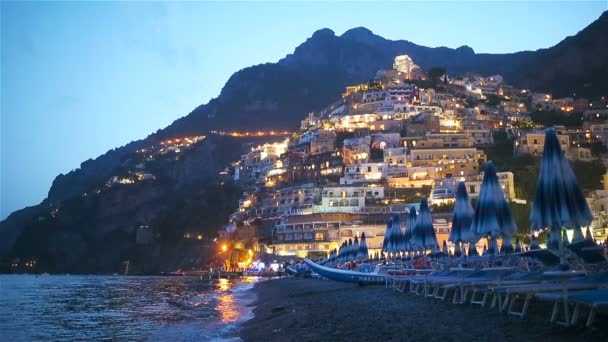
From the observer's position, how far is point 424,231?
3488cm

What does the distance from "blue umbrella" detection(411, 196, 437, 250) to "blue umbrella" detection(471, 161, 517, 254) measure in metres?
11.1

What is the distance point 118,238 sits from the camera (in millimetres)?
139625

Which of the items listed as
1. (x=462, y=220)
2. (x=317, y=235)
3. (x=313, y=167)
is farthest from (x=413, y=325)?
(x=313, y=167)

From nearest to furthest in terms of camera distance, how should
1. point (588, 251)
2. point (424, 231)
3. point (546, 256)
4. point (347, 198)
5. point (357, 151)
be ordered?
point (588, 251) → point (546, 256) → point (424, 231) → point (347, 198) → point (357, 151)

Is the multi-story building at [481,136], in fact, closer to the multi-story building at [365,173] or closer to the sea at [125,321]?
the multi-story building at [365,173]

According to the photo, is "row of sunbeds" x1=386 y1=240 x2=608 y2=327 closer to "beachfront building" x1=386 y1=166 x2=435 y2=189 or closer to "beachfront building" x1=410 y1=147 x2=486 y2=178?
"beachfront building" x1=386 y1=166 x2=435 y2=189

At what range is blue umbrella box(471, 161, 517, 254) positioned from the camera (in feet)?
73.9

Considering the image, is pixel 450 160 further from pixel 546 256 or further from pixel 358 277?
pixel 546 256

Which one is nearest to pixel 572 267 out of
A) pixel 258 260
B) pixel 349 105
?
pixel 258 260

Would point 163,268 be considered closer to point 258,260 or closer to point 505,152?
point 258,260

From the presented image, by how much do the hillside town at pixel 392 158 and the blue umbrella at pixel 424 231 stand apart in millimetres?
32674

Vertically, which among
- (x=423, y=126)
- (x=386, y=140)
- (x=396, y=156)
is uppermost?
(x=423, y=126)

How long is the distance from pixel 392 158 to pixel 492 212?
7013 cm

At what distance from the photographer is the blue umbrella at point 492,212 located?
22531 mm
